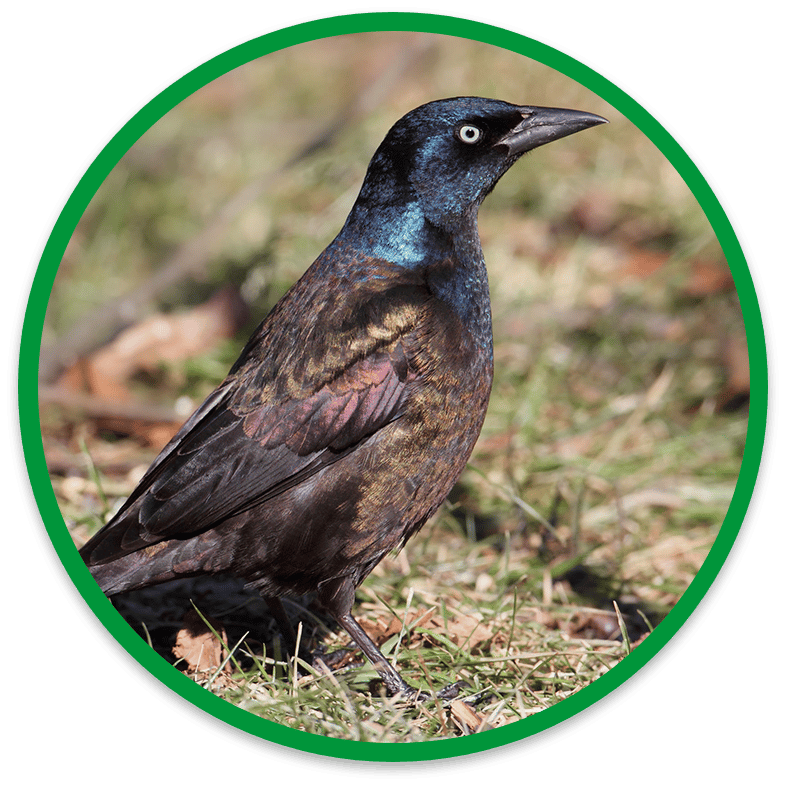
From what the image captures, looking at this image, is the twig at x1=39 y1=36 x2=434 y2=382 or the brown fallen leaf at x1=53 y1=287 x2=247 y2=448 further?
the twig at x1=39 y1=36 x2=434 y2=382

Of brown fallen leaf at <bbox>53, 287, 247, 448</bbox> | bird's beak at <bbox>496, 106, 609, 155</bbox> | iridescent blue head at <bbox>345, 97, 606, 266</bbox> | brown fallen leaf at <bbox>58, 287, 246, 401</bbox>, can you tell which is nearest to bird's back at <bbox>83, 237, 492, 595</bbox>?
iridescent blue head at <bbox>345, 97, 606, 266</bbox>

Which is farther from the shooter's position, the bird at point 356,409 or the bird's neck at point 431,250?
the bird's neck at point 431,250

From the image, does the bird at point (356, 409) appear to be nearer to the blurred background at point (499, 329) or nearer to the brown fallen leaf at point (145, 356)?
the blurred background at point (499, 329)

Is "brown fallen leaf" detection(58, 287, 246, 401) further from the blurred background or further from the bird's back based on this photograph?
the bird's back

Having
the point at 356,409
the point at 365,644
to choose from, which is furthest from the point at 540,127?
the point at 365,644

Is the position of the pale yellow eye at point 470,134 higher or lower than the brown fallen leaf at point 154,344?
higher

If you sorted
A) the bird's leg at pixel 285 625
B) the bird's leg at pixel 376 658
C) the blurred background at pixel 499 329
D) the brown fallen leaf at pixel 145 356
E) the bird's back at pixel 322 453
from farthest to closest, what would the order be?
the brown fallen leaf at pixel 145 356
the blurred background at pixel 499 329
the bird's leg at pixel 285 625
the bird's leg at pixel 376 658
the bird's back at pixel 322 453

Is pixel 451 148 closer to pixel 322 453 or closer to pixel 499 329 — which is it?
pixel 322 453

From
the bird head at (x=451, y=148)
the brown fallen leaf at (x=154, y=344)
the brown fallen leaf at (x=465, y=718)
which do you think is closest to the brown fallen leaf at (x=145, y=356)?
the brown fallen leaf at (x=154, y=344)
